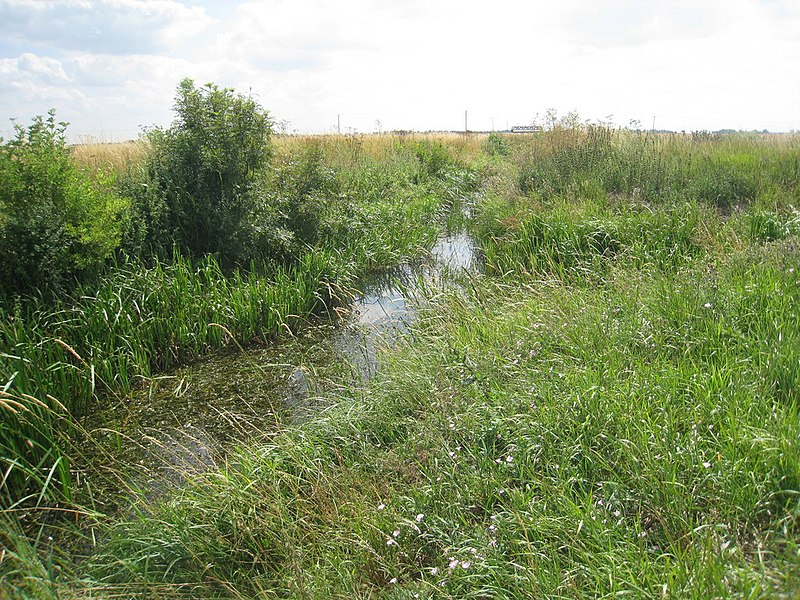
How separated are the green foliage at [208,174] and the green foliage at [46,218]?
1372mm

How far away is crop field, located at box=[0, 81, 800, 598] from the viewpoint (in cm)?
247

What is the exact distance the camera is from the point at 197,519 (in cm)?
313

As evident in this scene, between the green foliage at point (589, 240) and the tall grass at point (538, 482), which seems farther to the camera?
the green foliage at point (589, 240)

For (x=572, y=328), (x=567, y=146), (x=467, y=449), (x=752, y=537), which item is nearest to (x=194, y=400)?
(x=467, y=449)

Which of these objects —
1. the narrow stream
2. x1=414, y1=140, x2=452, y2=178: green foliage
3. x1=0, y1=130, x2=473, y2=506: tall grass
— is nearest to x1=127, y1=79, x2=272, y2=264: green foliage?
x1=0, y1=130, x2=473, y2=506: tall grass

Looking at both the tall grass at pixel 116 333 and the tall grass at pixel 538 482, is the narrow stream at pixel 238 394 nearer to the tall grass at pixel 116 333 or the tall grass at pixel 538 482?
the tall grass at pixel 116 333

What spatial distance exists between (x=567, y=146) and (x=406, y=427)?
9.96 m

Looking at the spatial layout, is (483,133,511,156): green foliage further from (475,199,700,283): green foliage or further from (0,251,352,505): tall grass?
(0,251,352,505): tall grass

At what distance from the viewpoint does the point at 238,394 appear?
204 inches

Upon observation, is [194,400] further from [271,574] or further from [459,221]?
[459,221]

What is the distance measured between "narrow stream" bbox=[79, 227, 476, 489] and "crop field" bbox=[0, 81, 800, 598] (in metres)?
0.08

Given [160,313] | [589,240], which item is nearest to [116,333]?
[160,313]

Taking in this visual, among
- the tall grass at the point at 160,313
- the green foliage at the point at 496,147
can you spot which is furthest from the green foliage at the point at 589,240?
the green foliage at the point at 496,147

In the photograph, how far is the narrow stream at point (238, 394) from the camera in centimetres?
426
